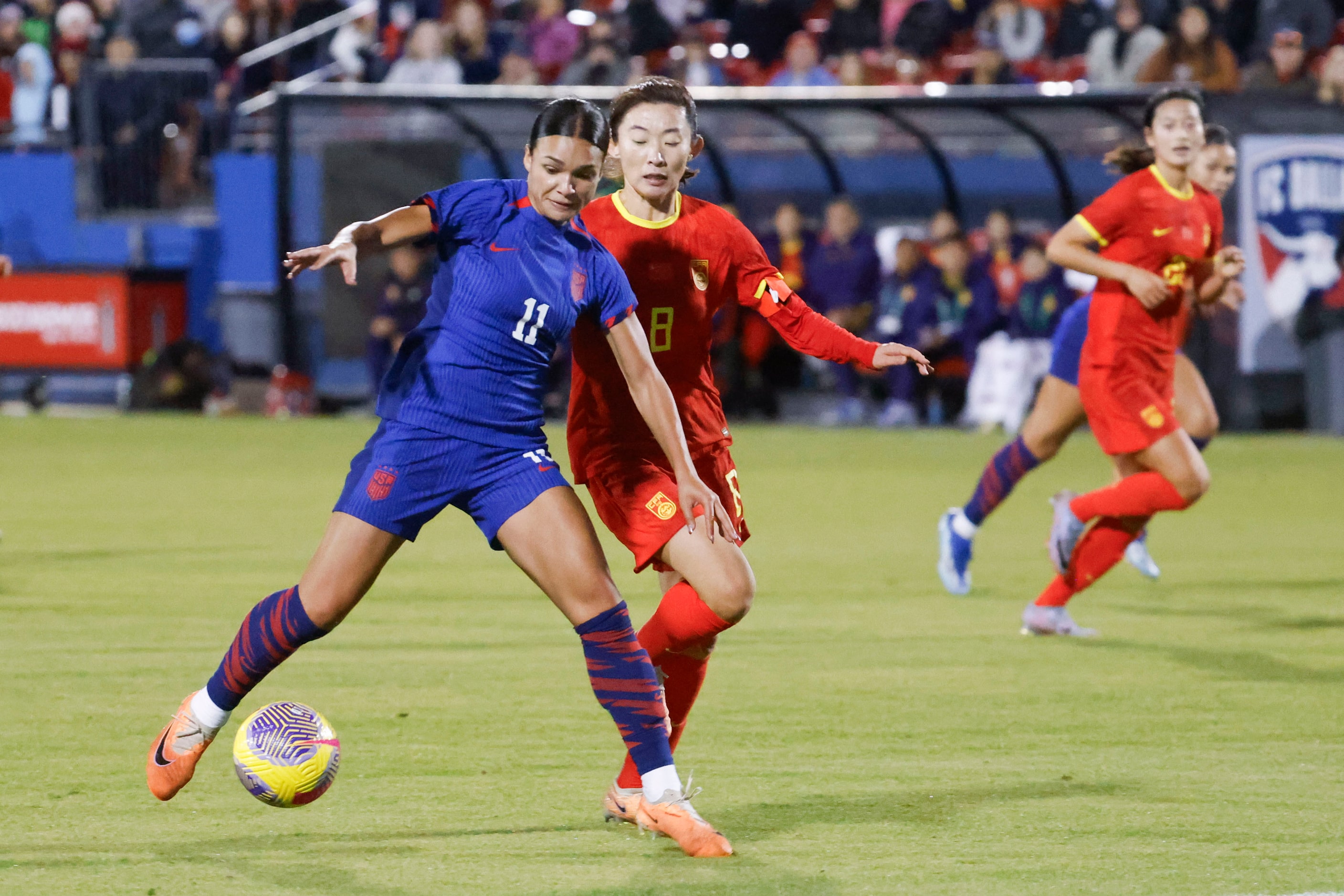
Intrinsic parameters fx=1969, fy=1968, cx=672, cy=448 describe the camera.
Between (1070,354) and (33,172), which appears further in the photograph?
(33,172)

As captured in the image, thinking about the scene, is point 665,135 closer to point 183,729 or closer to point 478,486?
point 478,486

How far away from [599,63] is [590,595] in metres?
16.4

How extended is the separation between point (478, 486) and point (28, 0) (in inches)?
842

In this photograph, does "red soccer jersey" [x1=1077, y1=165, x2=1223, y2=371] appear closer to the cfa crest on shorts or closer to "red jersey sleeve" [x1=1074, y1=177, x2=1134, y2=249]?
"red jersey sleeve" [x1=1074, y1=177, x2=1134, y2=249]

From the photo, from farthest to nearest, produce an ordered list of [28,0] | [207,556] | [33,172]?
[28,0] → [33,172] → [207,556]

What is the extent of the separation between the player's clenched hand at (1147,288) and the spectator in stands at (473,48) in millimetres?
14329

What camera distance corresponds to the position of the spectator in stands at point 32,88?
22547 millimetres

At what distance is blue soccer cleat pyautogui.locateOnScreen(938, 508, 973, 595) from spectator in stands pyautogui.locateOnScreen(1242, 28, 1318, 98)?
9393 mm

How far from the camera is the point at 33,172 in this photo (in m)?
21.4

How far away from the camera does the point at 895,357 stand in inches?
201

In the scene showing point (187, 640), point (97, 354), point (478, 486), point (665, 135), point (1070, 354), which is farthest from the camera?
point (97, 354)

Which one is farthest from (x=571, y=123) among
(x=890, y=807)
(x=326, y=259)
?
(x=890, y=807)

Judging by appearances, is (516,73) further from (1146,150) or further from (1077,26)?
(1146,150)

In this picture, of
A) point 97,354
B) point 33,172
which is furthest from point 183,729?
point 33,172
